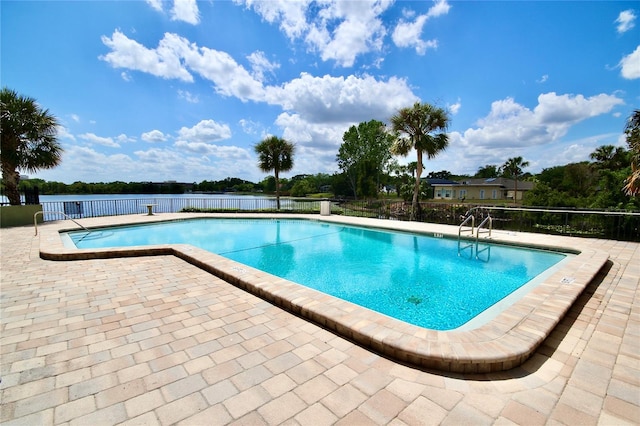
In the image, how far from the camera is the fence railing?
961 centimetres

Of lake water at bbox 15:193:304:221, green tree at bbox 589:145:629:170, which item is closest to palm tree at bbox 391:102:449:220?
lake water at bbox 15:193:304:221

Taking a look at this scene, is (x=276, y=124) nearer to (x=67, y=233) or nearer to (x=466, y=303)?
(x=67, y=233)

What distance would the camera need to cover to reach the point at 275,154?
1616cm

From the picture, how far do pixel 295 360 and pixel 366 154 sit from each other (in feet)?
95.3

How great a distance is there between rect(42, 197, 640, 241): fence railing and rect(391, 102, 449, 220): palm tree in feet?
5.62

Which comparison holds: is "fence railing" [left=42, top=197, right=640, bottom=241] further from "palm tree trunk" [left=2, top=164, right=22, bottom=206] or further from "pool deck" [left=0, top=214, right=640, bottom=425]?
"pool deck" [left=0, top=214, right=640, bottom=425]

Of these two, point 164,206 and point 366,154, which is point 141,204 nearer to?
point 164,206

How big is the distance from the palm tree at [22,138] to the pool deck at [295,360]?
34.3ft

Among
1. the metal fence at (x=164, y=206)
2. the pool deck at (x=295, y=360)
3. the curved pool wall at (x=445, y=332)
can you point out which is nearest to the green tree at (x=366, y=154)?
the metal fence at (x=164, y=206)

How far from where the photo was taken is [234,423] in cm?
152

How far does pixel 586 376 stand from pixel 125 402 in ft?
10.5

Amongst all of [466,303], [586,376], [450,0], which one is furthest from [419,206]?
[586,376]

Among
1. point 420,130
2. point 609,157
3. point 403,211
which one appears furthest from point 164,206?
point 609,157

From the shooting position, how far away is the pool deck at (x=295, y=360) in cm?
162
